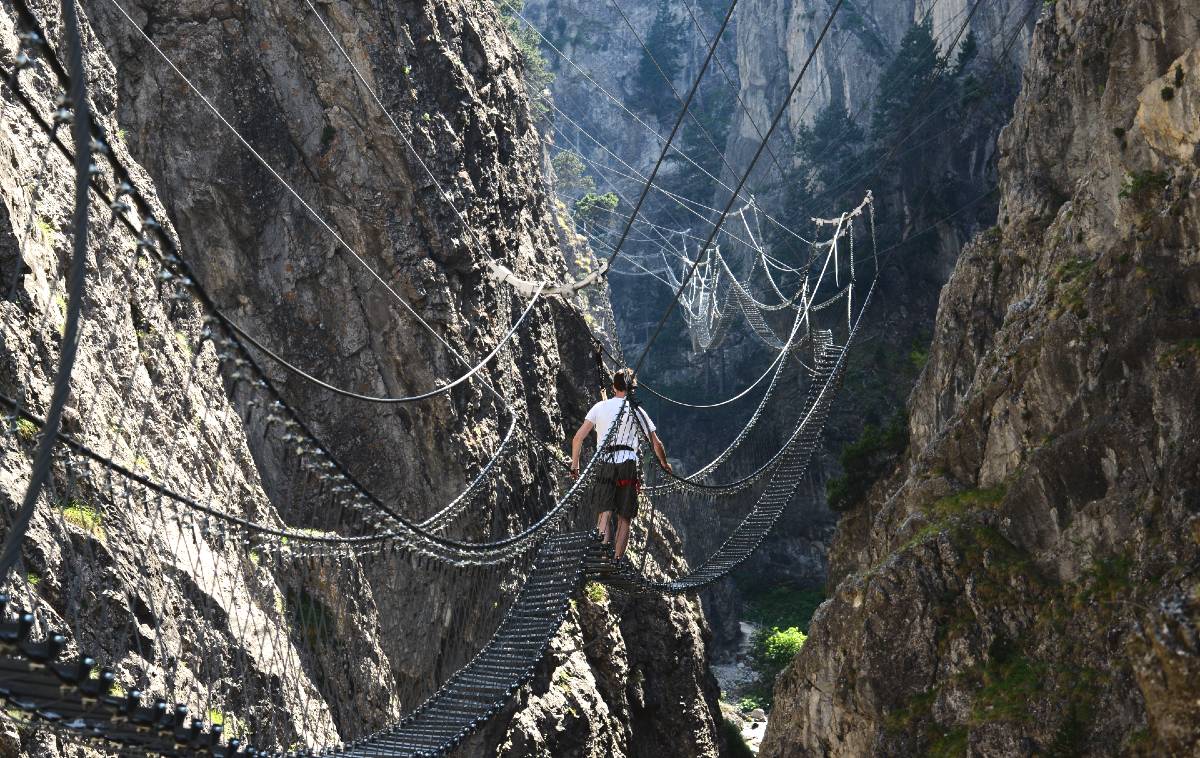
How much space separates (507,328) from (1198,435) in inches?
273

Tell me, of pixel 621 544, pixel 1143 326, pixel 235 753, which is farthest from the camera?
pixel 621 544

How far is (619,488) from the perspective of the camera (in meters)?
8.21

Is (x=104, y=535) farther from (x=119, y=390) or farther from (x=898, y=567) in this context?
(x=898, y=567)

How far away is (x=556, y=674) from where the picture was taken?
11273mm

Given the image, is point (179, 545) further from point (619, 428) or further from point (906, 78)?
point (906, 78)

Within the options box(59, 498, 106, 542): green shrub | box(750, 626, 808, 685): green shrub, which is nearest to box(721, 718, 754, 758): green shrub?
box(750, 626, 808, 685): green shrub

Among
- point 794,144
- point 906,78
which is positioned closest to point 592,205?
point 794,144

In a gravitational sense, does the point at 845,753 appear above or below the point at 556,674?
below

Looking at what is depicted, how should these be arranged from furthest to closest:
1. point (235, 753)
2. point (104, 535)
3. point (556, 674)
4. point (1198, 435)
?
1. point (556, 674)
2. point (1198, 435)
3. point (104, 535)
4. point (235, 753)

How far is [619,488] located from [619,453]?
0.91 feet

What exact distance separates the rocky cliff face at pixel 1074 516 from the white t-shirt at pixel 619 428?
2.18 m

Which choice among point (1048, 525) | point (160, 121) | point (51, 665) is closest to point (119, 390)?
point (51, 665)

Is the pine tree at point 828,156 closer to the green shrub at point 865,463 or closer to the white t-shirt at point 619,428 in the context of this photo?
the green shrub at point 865,463

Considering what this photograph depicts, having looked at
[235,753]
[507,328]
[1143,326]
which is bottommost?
[235,753]
